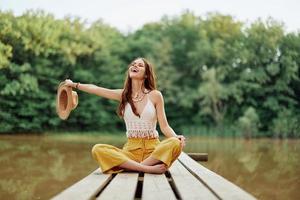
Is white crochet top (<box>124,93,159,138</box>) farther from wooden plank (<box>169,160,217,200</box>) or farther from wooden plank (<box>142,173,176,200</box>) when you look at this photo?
wooden plank (<box>142,173,176,200</box>)

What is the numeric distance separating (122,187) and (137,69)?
1.09 meters

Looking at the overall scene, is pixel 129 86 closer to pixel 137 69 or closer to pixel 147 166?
pixel 137 69

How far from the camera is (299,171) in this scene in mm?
7258

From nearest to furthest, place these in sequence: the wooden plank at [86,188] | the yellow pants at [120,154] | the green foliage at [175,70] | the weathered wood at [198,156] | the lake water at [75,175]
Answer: the wooden plank at [86,188] < the yellow pants at [120,154] < the lake water at [75,175] < the weathered wood at [198,156] < the green foliage at [175,70]

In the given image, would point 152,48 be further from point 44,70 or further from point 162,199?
point 162,199

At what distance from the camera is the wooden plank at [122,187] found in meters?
2.25

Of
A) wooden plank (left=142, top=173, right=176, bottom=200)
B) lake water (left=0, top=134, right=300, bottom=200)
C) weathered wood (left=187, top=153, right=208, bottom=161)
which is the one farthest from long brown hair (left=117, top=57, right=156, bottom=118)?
weathered wood (left=187, top=153, right=208, bottom=161)

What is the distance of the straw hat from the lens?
335 centimetres

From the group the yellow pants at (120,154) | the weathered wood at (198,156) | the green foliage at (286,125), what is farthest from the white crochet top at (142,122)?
the green foliage at (286,125)

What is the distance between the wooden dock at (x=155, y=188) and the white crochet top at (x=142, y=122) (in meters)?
0.28

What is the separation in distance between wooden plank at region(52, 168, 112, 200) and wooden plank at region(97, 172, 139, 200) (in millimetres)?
48

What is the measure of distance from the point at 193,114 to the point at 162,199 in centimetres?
2079

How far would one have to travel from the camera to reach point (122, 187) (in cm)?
254

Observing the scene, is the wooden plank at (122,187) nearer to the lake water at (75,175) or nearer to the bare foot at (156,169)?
the bare foot at (156,169)
